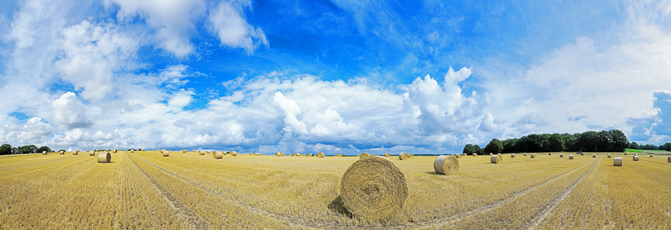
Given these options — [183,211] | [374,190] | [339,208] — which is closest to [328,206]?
[339,208]

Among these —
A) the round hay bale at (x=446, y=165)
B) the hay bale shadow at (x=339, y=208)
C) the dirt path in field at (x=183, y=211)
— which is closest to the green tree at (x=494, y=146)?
the round hay bale at (x=446, y=165)

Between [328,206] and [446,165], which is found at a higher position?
[446,165]

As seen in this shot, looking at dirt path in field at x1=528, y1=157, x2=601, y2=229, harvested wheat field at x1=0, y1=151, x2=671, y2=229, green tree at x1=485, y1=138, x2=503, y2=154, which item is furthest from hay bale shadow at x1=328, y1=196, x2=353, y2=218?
green tree at x1=485, y1=138, x2=503, y2=154

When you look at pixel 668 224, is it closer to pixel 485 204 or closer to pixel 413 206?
pixel 485 204

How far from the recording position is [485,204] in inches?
347

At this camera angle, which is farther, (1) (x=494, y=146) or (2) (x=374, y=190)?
(1) (x=494, y=146)

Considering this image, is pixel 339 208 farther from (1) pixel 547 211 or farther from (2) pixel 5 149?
(2) pixel 5 149

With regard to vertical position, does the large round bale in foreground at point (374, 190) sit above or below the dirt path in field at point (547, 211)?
above

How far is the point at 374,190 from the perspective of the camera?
842 cm

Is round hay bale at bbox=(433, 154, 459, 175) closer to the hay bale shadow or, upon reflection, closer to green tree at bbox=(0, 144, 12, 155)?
the hay bale shadow

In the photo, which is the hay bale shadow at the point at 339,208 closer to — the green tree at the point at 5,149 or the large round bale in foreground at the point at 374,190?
the large round bale in foreground at the point at 374,190

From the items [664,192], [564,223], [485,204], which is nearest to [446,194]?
[485,204]

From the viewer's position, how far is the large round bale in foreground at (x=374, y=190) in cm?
802

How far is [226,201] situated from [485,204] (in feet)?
26.2
